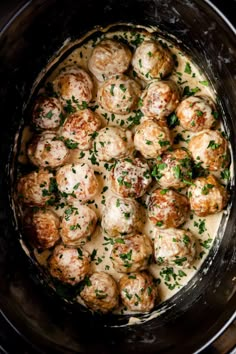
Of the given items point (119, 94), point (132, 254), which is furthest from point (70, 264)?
point (119, 94)

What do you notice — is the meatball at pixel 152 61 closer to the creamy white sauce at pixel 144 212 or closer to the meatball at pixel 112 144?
the creamy white sauce at pixel 144 212

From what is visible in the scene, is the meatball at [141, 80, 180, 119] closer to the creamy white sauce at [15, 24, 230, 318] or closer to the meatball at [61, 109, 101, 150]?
the creamy white sauce at [15, 24, 230, 318]

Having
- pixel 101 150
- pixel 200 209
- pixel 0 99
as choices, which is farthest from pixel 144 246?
pixel 0 99

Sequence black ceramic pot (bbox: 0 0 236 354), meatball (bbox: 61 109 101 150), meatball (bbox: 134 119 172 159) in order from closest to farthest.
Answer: black ceramic pot (bbox: 0 0 236 354), meatball (bbox: 134 119 172 159), meatball (bbox: 61 109 101 150)

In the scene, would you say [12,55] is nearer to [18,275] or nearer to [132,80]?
[132,80]

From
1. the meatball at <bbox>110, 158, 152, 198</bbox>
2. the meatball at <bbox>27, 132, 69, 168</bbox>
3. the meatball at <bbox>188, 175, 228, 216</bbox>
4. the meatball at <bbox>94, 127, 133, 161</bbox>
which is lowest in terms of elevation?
the meatball at <bbox>188, 175, 228, 216</bbox>

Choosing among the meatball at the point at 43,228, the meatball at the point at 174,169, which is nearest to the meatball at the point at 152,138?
the meatball at the point at 174,169

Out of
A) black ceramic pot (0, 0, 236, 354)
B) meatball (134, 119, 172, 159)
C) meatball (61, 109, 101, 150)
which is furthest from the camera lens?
meatball (61, 109, 101, 150)

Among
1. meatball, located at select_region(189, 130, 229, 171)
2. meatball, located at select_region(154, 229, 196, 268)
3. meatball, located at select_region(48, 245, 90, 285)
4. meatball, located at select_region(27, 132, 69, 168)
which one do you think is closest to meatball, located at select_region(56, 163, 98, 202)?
meatball, located at select_region(27, 132, 69, 168)
